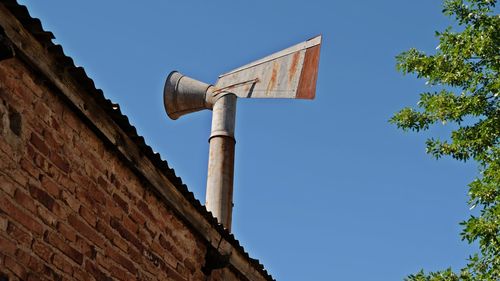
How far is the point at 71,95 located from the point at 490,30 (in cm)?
880

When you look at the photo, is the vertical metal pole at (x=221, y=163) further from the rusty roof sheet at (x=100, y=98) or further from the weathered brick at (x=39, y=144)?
the weathered brick at (x=39, y=144)

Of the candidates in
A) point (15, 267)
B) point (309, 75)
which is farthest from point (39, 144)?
point (309, 75)

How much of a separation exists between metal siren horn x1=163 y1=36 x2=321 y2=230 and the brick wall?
4048 mm

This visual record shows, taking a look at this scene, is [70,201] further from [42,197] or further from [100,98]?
[100,98]

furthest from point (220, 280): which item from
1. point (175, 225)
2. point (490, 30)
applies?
point (490, 30)

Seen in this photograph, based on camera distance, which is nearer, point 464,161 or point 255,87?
point 255,87

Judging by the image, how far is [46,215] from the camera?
504cm

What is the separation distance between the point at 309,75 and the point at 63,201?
647cm

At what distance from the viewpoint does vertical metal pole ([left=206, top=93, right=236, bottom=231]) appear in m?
9.90

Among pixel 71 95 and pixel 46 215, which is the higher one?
pixel 71 95

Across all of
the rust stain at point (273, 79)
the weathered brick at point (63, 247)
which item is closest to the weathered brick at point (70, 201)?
the weathered brick at point (63, 247)

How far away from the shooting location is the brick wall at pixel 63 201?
4781 mm

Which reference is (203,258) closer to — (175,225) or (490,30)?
(175,225)

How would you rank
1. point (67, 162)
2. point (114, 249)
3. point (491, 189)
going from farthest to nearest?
point (491, 189) → point (114, 249) → point (67, 162)
